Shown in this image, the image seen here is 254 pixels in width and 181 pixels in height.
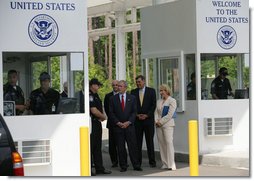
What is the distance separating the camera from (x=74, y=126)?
11.7 m

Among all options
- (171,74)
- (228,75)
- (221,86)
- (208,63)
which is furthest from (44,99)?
(228,75)

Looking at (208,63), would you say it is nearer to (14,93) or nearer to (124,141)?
(124,141)

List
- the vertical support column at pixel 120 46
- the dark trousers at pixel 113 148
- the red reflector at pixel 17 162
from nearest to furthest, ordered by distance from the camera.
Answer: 1. the red reflector at pixel 17 162
2. the dark trousers at pixel 113 148
3. the vertical support column at pixel 120 46

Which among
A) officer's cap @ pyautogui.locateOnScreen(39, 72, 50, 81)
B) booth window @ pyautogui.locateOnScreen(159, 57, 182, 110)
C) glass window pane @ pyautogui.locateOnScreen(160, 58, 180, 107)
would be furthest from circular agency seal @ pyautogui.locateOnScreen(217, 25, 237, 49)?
officer's cap @ pyautogui.locateOnScreen(39, 72, 50, 81)

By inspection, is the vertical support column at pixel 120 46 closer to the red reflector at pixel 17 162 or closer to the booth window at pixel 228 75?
the booth window at pixel 228 75

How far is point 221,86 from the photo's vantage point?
49.8 ft

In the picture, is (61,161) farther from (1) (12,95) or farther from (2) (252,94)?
(2) (252,94)

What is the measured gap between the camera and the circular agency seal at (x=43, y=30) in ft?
37.5

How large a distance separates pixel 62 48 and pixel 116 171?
3.23 metres

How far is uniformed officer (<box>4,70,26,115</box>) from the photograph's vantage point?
37.6 ft

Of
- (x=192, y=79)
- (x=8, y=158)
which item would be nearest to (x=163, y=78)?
(x=192, y=79)

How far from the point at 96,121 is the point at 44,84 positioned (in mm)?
1679

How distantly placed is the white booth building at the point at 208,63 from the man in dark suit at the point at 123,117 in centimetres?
188

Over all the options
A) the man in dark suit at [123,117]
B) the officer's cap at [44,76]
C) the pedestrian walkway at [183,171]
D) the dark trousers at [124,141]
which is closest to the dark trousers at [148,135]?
the pedestrian walkway at [183,171]
